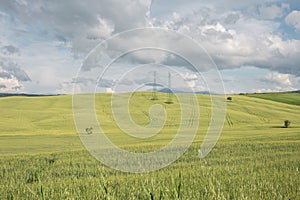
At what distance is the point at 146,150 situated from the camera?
2072 cm

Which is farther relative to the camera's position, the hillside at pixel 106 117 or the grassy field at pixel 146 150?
the hillside at pixel 106 117

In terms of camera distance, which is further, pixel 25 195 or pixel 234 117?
pixel 234 117

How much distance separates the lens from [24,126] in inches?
2132

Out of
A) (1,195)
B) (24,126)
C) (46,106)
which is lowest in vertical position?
(1,195)

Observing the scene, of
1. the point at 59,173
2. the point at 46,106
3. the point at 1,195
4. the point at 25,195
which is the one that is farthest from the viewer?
the point at 46,106

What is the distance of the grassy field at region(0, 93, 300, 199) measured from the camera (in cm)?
707

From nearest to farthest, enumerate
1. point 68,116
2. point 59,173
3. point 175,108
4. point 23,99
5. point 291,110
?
point 59,173 < point 68,116 < point 175,108 < point 291,110 < point 23,99

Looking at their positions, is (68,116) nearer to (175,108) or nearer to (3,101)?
(175,108)

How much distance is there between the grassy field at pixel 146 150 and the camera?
707cm

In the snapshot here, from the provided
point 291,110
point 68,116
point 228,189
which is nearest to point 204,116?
point 68,116

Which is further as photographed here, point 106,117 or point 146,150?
point 106,117

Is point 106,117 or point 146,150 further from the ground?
point 106,117

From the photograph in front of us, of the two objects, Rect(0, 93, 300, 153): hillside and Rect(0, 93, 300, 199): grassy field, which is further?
Rect(0, 93, 300, 153): hillside

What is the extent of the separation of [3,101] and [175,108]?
43.3 metres
